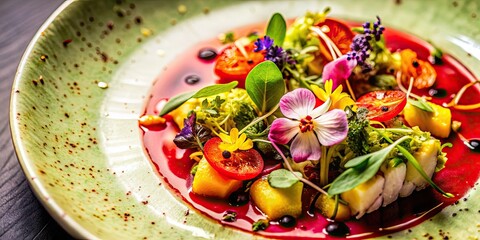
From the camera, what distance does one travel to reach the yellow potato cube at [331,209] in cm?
293

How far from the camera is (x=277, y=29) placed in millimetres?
3654

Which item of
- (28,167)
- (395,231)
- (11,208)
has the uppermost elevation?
(28,167)

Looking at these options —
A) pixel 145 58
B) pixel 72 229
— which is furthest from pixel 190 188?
pixel 145 58

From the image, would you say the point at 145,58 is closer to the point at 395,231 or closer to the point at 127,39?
the point at 127,39

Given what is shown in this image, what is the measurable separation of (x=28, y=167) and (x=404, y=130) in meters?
1.83

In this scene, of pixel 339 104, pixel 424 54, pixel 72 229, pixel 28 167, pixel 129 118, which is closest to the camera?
pixel 72 229

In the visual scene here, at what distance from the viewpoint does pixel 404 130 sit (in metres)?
3.03

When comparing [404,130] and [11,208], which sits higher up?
[404,130]

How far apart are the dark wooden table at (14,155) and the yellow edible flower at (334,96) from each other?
1453mm

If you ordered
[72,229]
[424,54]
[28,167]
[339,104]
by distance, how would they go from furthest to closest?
[424,54] < [339,104] < [28,167] < [72,229]

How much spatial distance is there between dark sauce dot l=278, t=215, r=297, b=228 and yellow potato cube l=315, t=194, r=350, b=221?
0.16 meters

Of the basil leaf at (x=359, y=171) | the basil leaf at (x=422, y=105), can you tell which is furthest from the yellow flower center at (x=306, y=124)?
the basil leaf at (x=422, y=105)

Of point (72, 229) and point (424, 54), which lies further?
point (424, 54)

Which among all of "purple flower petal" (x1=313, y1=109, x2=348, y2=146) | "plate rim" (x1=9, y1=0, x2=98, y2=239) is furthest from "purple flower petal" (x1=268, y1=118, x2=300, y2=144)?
"plate rim" (x1=9, y1=0, x2=98, y2=239)
